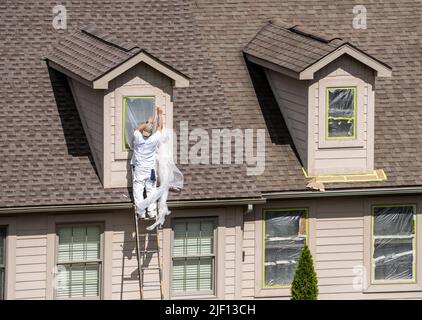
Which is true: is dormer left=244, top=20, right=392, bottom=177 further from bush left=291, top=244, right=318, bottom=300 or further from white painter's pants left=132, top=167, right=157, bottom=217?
white painter's pants left=132, top=167, right=157, bottom=217

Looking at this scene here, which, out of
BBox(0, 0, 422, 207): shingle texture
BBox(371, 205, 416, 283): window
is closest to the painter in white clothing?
BBox(0, 0, 422, 207): shingle texture

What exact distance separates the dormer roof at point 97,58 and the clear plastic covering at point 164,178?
3.73 ft

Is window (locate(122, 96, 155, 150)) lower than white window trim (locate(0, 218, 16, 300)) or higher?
higher

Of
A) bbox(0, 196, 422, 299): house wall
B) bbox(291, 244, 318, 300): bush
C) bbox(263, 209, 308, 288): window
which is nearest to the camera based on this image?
bbox(0, 196, 422, 299): house wall

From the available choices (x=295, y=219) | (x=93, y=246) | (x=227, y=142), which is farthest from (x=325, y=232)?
(x=93, y=246)

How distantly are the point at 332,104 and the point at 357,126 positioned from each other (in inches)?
26.0

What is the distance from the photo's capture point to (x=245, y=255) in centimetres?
3269

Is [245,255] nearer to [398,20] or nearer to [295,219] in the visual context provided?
[295,219]

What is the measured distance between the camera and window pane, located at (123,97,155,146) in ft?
103

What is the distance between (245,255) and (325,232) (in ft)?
5.44

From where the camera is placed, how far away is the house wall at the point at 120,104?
103 feet

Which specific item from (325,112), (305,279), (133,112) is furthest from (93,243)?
(325,112)

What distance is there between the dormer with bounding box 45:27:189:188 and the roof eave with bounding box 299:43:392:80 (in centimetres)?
243

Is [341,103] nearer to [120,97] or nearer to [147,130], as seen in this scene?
[147,130]
